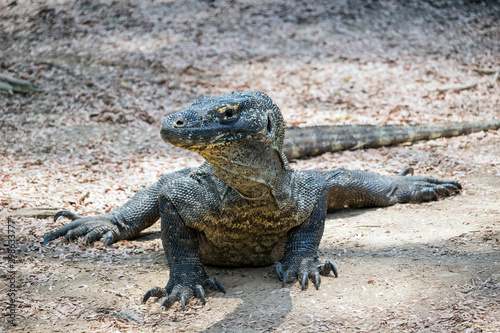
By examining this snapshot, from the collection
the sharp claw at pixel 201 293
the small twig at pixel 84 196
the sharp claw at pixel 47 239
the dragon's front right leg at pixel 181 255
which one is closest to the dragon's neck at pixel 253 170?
the dragon's front right leg at pixel 181 255

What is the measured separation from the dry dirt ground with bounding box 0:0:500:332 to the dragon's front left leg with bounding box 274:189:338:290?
11 cm

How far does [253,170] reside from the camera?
346 centimetres

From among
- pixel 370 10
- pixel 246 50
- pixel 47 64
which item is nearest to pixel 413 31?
pixel 370 10

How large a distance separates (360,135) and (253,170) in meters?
4.96

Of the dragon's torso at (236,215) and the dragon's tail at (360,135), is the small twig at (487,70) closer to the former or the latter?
the dragon's tail at (360,135)

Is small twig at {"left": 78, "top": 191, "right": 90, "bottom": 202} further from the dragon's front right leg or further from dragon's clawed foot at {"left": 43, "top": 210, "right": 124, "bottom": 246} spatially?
the dragon's front right leg

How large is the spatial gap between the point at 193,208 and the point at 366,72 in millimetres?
8322

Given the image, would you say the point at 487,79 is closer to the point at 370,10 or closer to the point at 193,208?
the point at 370,10

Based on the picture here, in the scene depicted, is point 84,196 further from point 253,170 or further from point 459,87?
point 459,87

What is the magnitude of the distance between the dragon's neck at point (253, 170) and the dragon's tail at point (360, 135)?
3812 mm

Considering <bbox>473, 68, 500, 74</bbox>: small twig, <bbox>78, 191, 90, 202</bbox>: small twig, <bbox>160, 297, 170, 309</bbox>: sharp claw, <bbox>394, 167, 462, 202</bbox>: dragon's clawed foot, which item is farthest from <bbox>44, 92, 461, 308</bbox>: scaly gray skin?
<bbox>473, 68, 500, 74</bbox>: small twig

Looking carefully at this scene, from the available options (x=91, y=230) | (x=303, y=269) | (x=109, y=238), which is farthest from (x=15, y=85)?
(x=303, y=269)

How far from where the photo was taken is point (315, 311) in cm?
358

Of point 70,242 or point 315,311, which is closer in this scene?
point 315,311
